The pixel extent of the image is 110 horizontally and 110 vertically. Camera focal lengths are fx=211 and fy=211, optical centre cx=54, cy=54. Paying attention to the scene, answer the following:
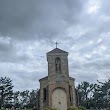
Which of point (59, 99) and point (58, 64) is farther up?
point (58, 64)

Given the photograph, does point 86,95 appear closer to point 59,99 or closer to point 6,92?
point 6,92

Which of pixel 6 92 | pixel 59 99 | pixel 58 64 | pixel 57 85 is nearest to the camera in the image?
pixel 59 99

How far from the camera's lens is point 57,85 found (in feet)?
112

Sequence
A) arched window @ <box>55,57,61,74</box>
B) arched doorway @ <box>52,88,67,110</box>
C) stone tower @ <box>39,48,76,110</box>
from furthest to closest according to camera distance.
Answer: arched window @ <box>55,57,61,74</box> → stone tower @ <box>39,48,76,110</box> → arched doorway @ <box>52,88,67,110</box>

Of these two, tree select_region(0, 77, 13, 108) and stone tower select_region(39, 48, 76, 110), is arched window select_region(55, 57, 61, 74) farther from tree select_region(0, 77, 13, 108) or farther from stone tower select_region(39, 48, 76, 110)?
tree select_region(0, 77, 13, 108)

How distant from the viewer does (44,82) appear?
3488cm

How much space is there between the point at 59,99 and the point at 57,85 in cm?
224

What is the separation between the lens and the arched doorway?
3322cm

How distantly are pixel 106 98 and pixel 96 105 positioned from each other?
3.49m

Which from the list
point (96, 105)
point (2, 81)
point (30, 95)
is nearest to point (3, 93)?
point (2, 81)

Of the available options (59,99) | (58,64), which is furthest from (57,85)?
A: (58,64)

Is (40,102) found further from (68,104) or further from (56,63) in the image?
(56,63)

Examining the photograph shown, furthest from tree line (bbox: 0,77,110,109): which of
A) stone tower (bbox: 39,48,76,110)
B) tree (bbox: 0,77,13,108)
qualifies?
stone tower (bbox: 39,48,76,110)

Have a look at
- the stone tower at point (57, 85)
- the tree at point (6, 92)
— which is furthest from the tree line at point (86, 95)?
the stone tower at point (57, 85)
